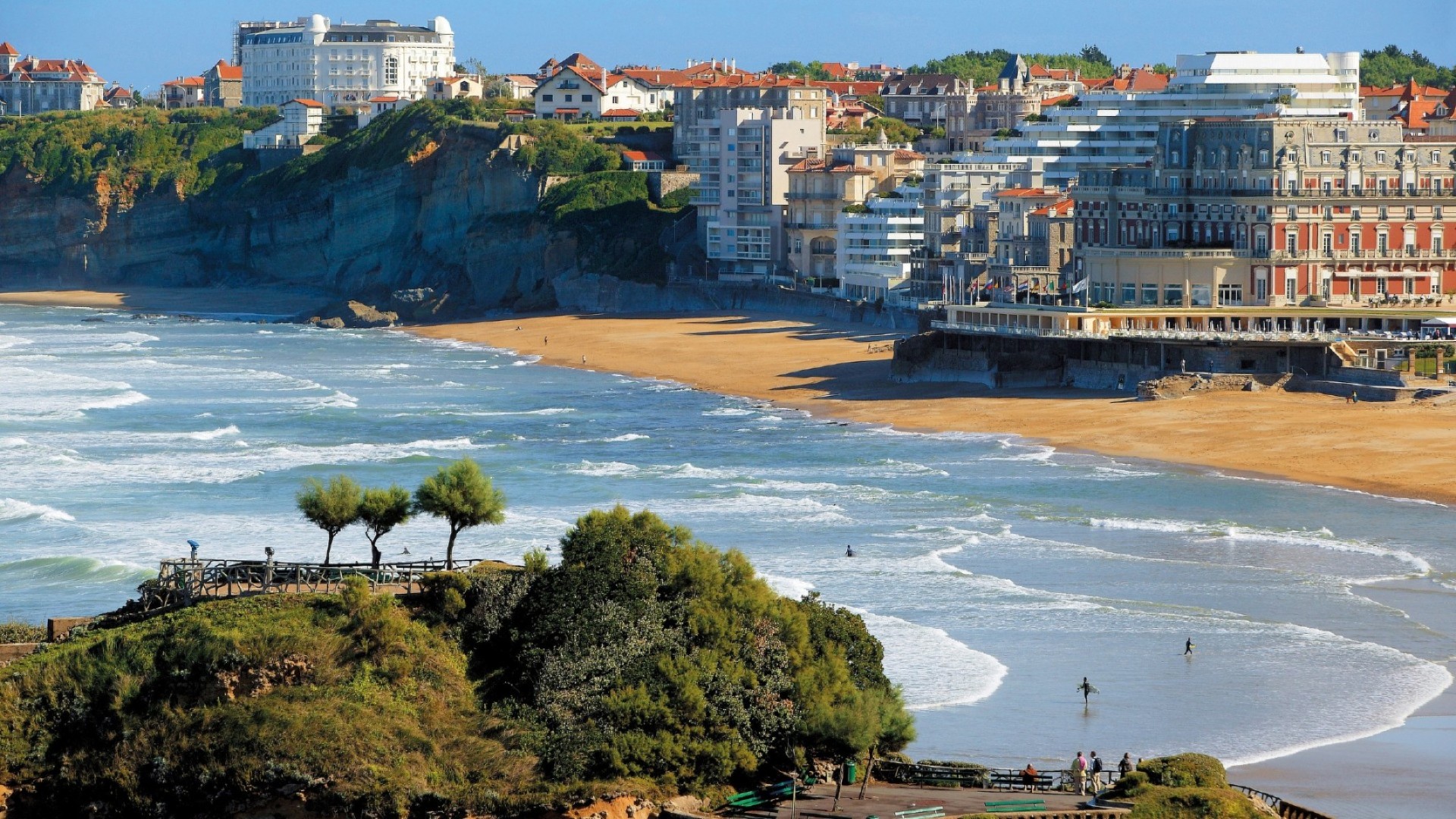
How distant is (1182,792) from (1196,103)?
66.1 meters

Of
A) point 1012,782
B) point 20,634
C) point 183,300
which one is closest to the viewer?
point 1012,782

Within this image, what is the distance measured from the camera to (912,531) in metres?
45.2

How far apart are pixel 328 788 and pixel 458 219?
352 ft

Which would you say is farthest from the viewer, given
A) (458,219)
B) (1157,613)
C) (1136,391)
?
(458,219)

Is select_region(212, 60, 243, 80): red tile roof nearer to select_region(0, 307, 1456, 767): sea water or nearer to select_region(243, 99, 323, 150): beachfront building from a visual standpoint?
select_region(243, 99, 323, 150): beachfront building

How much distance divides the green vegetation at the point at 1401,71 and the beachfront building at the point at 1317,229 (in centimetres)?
7000

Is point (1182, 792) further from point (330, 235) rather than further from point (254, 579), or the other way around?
point (330, 235)

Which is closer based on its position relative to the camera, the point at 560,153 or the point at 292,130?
the point at 560,153

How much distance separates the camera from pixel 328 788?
874 inches

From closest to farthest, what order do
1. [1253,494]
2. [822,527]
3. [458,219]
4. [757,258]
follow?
[822,527] < [1253,494] < [757,258] < [458,219]

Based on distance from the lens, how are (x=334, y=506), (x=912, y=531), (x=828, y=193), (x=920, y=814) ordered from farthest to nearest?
(x=828, y=193), (x=912, y=531), (x=334, y=506), (x=920, y=814)

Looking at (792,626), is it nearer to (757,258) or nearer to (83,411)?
(83,411)

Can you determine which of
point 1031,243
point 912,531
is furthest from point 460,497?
point 1031,243

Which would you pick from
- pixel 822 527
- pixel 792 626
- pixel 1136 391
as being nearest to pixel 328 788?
pixel 792 626
